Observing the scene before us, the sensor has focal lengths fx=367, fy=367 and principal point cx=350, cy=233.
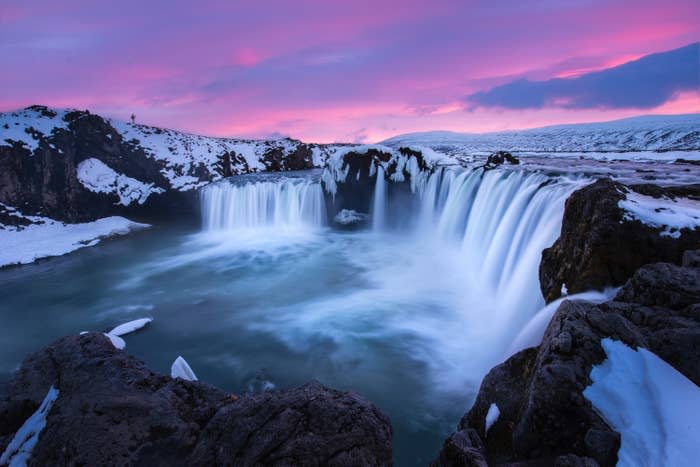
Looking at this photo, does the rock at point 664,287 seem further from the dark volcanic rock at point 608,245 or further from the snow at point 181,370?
the snow at point 181,370

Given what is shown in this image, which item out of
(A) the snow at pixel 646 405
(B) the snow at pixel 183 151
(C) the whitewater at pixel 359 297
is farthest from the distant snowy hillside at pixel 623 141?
(A) the snow at pixel 646 405

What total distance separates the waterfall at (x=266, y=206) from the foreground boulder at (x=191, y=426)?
909 inches

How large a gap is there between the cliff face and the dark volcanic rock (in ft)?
100

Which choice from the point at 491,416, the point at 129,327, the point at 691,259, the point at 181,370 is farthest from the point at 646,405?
the point at 129,327

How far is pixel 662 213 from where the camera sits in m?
6.05

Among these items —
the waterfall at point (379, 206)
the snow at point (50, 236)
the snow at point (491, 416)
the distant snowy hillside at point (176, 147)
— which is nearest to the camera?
the snow at point (491, 416)

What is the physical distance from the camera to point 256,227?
28.0m

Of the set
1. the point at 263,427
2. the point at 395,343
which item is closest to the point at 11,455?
the point at 263,427

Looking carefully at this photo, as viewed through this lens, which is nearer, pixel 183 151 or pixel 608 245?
pixel 608 245

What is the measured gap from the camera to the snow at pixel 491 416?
441cm

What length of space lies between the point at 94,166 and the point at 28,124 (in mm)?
5006

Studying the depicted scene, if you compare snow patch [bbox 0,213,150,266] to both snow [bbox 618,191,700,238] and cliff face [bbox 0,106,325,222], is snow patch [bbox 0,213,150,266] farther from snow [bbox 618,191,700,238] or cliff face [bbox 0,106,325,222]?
snow [bbox 618,191,700,238]

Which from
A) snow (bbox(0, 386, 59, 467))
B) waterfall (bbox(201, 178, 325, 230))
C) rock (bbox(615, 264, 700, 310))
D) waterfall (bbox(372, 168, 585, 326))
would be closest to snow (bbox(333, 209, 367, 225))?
waterfall (bbox(201, 178, 325, 230))

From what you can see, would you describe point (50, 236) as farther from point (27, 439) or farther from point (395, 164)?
point (27, 439)
